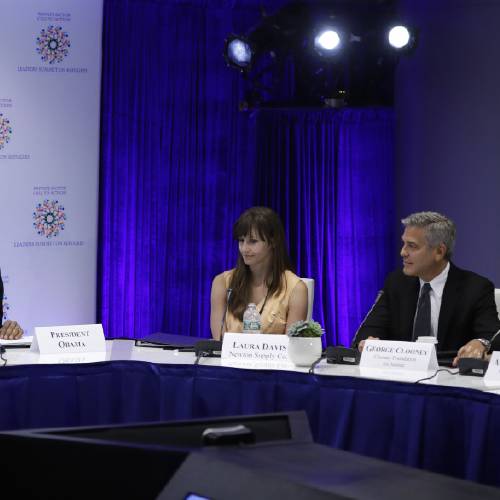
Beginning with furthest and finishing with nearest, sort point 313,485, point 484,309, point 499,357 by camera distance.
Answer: point 484,309
point 499,357
point 313,485

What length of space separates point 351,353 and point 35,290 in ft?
10.5

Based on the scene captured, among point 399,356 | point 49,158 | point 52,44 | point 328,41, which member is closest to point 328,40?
point 328,41

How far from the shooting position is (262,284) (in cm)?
352

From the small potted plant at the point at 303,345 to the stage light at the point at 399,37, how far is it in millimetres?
2659

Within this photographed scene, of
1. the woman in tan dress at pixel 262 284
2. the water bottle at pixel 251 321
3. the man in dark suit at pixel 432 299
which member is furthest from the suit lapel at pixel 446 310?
the water bottle at pixel 251 321

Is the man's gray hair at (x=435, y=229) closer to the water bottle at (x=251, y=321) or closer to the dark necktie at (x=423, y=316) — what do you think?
the dark necktie at (x=423, y=316)

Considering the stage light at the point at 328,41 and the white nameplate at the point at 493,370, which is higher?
the stage light at the point at 328,41

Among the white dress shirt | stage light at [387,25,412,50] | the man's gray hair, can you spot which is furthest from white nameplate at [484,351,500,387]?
stage light at [387,25,412,50]

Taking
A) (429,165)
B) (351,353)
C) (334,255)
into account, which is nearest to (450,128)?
(429,165)

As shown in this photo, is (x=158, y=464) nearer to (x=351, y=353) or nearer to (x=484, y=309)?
(x=351, y=353)

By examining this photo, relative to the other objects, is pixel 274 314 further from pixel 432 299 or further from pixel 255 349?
pixel 255 349

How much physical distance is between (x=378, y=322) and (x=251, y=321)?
510 mm

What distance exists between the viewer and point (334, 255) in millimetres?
5883

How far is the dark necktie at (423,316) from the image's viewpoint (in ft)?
10.6
